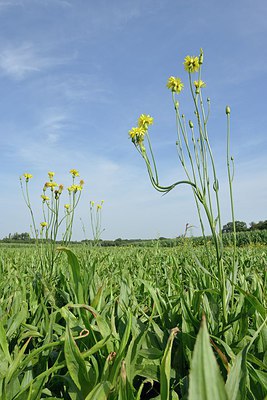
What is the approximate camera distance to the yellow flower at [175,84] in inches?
63.7

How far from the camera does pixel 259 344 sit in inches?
46.4

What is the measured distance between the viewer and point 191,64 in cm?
154

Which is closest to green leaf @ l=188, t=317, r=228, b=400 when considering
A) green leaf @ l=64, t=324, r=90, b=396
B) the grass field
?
the grass field

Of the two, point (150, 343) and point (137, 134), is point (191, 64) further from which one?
point (150, 343)

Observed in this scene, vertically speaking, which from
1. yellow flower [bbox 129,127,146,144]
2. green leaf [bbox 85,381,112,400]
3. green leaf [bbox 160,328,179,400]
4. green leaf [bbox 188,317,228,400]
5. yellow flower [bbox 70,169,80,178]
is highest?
yellow flower [bbox 70,169,80,178]

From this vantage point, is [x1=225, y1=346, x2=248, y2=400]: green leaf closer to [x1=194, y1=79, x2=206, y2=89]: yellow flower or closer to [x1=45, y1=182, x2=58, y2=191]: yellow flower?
[x1=194, y1=79, x2=206, y2=89]: yellow flower

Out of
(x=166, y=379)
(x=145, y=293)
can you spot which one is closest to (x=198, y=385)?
(x=166, y=379)

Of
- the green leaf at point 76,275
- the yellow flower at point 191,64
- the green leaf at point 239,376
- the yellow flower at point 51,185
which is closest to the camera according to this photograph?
the green leaf at point 239,376

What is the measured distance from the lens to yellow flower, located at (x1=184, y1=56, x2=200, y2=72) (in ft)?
5.01

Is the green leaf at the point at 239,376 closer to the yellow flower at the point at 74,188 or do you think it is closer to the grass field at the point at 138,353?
the grass field at the point at 138,353

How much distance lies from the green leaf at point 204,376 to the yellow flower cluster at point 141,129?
114 cm

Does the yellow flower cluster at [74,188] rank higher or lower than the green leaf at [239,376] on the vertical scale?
higher

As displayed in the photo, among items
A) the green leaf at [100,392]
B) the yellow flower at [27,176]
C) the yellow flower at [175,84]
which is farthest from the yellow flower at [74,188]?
the green leaf at [100,392]

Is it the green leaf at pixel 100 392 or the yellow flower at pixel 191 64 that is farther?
the yellow flower at pixel 191 64
